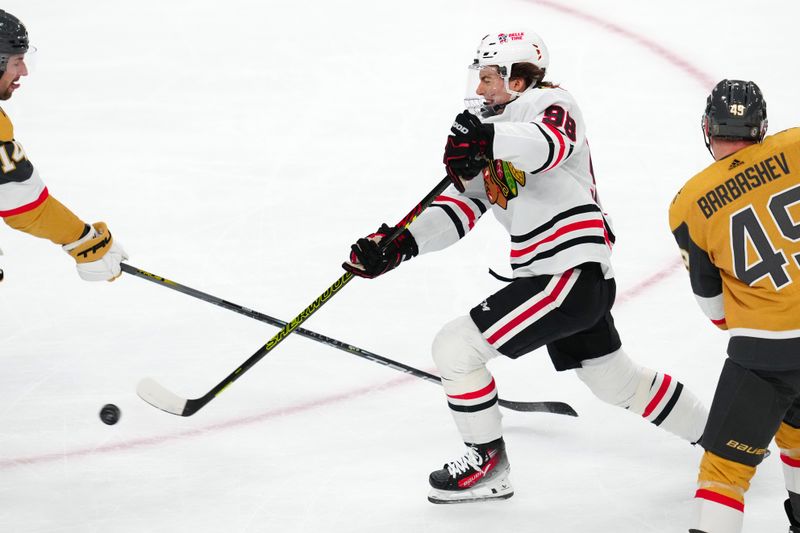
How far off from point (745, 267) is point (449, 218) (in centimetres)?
101

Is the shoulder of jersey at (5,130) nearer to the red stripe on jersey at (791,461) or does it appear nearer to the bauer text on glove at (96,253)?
the bauer text on glove at (96,253)

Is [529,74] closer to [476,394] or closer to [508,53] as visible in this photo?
[508,53]

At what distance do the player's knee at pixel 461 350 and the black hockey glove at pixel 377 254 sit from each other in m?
0.31

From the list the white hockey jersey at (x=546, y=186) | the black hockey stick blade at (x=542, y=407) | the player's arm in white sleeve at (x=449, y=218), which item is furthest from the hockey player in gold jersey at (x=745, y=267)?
the black hockey stick blade at (x=542, y=407)

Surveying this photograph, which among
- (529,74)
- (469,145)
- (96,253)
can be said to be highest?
(529,74)

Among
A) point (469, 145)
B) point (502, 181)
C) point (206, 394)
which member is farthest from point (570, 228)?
point (206, 394)

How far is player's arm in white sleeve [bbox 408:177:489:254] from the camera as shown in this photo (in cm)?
306

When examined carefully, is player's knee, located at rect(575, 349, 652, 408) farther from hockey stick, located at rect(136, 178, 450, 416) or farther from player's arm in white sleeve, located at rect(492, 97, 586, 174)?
hockey stick, located at rect(136, 178, 450, 416)

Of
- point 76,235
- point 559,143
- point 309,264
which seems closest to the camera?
point 559,143

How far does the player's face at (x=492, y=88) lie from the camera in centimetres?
281

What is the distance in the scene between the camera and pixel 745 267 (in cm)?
223

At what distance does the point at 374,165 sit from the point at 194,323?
4.55ft

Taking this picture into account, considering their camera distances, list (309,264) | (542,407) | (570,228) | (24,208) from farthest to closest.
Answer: (309,264), (542,407), (24,208), (570,228)

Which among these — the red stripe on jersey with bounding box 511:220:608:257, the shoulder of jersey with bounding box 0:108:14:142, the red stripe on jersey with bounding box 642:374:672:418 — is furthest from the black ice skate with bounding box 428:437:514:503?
the shoulder of jersey with bounding box 0:108:14:142
